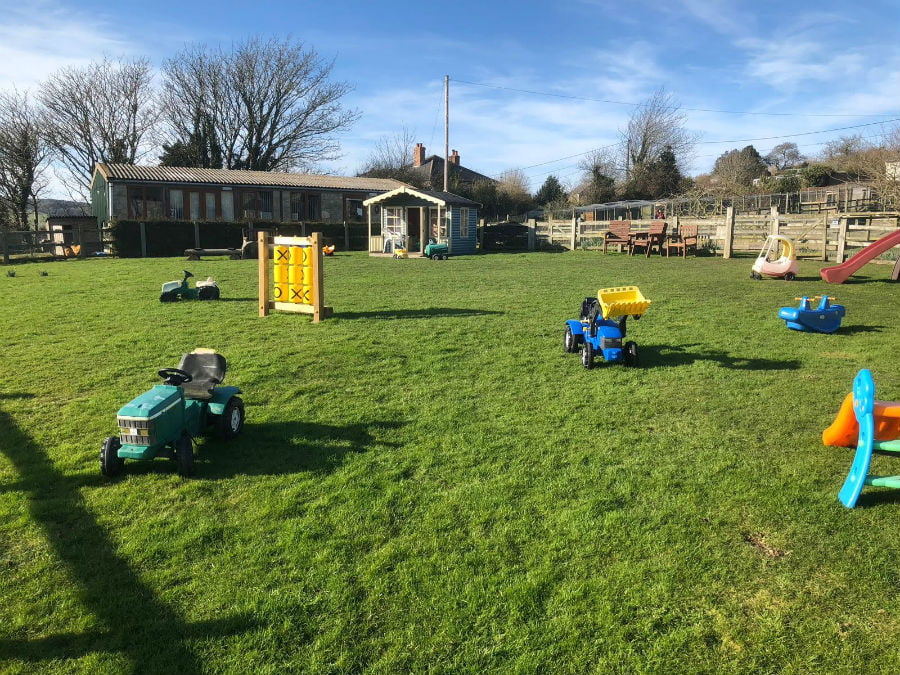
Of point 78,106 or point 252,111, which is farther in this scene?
point 252,111

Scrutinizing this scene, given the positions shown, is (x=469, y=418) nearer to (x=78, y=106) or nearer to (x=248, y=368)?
(x=248, y=368)

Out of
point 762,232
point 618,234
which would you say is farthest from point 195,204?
point 762,232

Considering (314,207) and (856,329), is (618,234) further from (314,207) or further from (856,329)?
(856,329)

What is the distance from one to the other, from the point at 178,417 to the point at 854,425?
5137 millimetres

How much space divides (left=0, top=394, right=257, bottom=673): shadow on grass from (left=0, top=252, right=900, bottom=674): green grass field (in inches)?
0.5

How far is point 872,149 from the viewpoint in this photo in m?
43.2

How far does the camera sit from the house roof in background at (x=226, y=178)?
32031 millimetres

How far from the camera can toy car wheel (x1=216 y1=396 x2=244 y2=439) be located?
16.0 feet

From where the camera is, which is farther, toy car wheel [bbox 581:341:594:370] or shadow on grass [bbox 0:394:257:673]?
toy car wheel [bbox 581:341:594:370]

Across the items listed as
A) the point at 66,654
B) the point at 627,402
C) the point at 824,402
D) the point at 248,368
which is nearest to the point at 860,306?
the point at 824,402

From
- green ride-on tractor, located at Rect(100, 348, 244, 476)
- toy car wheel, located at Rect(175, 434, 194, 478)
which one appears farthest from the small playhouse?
toy car wheel, located at Rect(175, 434, 194, 478)

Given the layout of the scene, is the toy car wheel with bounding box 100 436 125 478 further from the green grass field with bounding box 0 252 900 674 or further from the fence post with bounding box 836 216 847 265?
the fence post with bounding box 836 216 847 265

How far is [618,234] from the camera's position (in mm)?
29500

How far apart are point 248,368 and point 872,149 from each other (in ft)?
165
